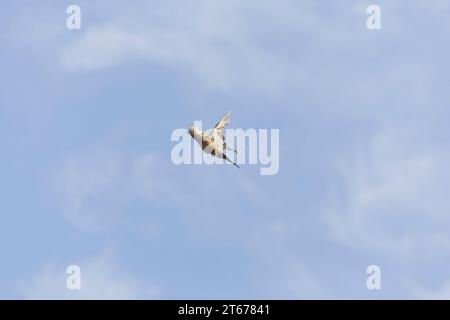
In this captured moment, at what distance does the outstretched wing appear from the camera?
186 metres

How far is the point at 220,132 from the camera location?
187625 mm

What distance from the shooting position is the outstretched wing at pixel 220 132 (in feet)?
611
